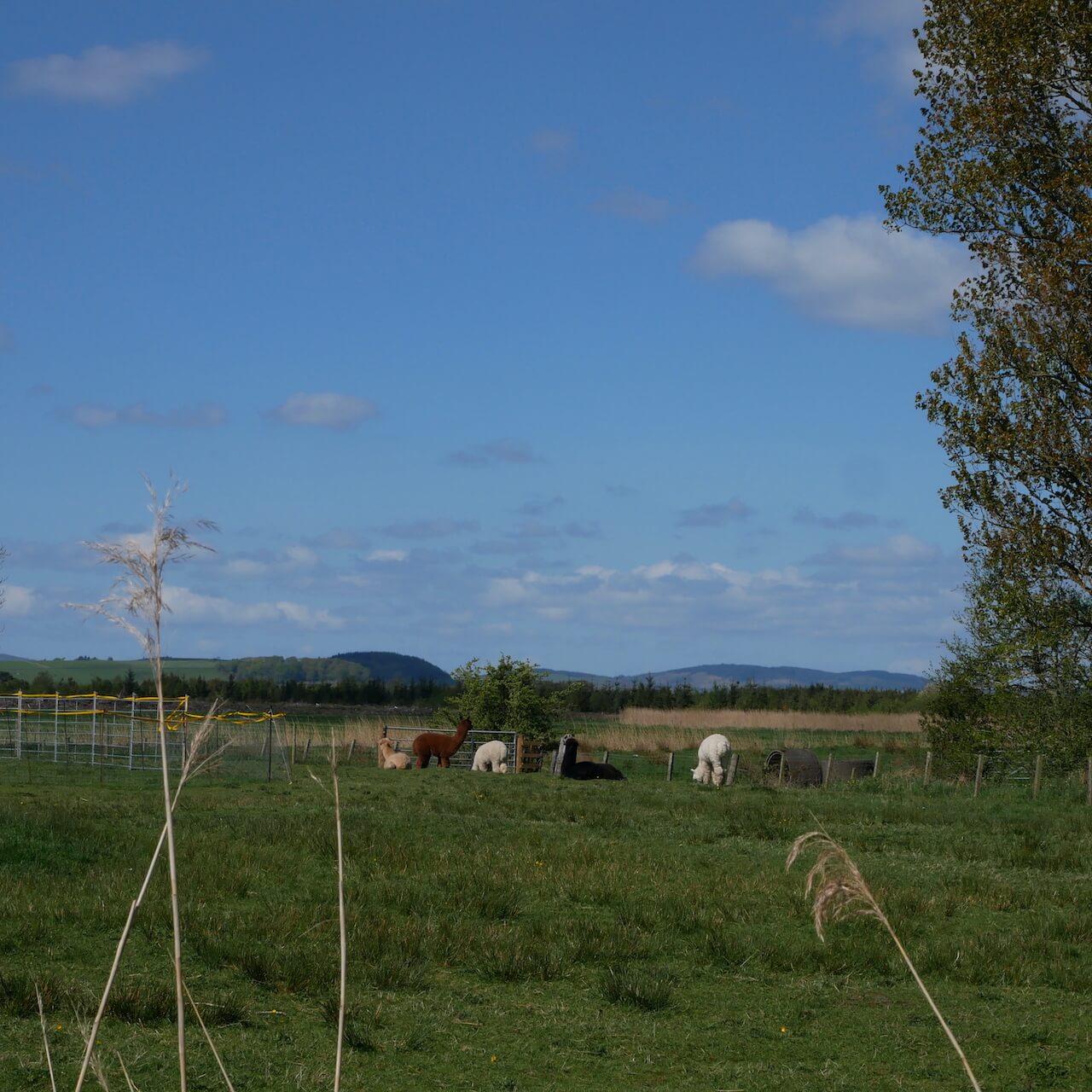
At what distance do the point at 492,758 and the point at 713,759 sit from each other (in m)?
6.74

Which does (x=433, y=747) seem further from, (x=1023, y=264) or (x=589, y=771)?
(x=1023, y=264)

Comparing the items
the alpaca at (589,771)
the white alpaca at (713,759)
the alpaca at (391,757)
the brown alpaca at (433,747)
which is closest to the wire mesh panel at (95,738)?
the alpaca at (391,757)

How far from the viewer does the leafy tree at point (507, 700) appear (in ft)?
141

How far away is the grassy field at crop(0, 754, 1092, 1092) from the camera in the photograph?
7105 millimetres

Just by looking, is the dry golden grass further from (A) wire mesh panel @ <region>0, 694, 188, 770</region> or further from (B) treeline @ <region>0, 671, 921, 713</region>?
(A) wire mesh panel @ <region>0, 694, 188, 770</region>

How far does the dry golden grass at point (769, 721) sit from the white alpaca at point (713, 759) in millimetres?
24430

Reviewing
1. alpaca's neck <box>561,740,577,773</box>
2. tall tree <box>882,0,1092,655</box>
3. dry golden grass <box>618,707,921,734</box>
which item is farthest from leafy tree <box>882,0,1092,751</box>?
dry golden grass <box>618,707,921,734</box>

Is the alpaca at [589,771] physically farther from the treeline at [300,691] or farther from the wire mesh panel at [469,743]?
the treeline at [300,691]

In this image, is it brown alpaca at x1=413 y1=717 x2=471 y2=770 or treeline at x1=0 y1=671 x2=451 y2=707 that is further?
treeline at x1=0 y1=671 x2=451 y2=707

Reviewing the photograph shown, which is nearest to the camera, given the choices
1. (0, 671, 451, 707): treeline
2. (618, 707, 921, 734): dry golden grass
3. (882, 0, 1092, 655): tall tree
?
(882, 0, 1092, 655): tall tree

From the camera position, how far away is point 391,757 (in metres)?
35.0

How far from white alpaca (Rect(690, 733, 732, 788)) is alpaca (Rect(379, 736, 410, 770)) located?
809cm

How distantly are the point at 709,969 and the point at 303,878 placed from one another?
15.8 ft

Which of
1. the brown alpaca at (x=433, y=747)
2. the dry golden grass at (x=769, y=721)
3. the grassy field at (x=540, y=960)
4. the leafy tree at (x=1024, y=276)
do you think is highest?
the leafy tree at (x=1024, y=276)
